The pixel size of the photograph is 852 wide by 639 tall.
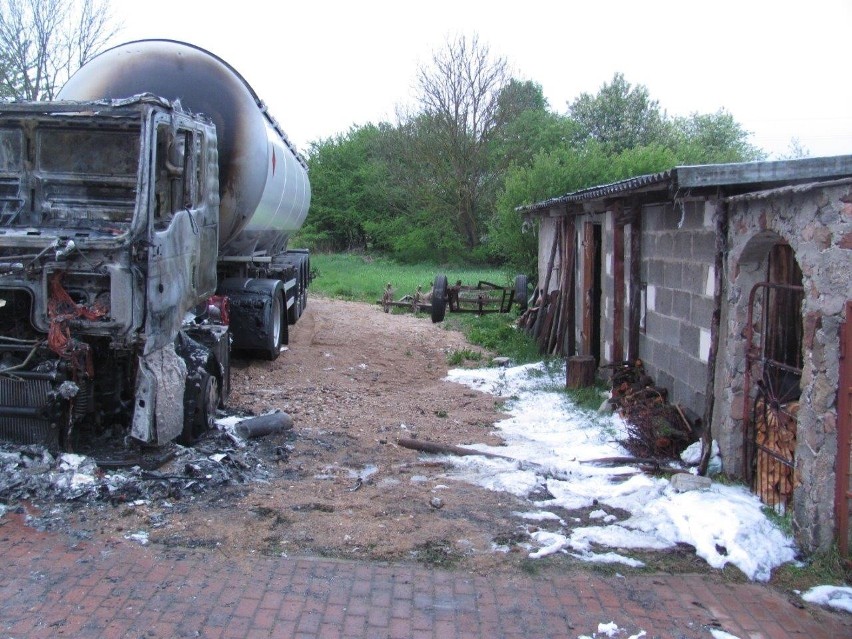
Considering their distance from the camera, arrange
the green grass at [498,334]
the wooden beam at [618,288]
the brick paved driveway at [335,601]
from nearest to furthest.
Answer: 1. the brick paved driveway at [335,601]
2. the wooden beam at [618,288]
3. the green grass at [498,334]

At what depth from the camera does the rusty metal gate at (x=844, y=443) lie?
485 centimetres

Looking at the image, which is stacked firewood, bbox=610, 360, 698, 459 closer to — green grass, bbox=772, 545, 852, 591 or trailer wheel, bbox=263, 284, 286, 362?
green grass, bbox=772, 545, 852, 591

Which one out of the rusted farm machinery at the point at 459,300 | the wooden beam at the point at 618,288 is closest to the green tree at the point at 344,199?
the rusted farm machinery at the point at 459,300

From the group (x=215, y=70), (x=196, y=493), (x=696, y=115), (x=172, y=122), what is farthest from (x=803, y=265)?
(x=696, y=115)

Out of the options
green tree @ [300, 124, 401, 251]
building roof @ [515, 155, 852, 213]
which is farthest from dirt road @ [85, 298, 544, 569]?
green tree @ [300, 124, 401, 251]

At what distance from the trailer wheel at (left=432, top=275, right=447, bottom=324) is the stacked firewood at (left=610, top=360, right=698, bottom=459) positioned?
27.1 feet

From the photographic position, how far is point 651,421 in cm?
768

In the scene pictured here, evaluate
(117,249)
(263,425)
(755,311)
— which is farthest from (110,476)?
(755,311)

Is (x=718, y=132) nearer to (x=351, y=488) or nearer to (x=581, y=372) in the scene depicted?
(x=581, y=372)

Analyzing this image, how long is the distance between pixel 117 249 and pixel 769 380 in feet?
17.1

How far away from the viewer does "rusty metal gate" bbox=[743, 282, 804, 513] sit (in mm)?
5977

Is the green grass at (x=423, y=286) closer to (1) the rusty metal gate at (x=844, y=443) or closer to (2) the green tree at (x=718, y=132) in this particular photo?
(1) the rusty metal gate at (x=844, y=443)

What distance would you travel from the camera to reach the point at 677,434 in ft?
24.5

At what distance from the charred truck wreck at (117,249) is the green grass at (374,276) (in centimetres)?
1157
